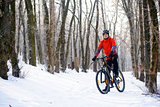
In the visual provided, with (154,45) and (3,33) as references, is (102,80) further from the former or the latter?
(3,33)

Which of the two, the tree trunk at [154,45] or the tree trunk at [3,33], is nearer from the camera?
the tree trunk at [3,33]

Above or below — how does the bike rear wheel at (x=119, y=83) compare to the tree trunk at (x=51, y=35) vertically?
below

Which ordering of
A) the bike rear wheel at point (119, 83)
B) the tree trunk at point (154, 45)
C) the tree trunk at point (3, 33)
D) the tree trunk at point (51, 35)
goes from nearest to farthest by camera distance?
1. the tree trunk at point (3, 33)
2. the tree trunk at point (154, 45)
3. the bike rear wheel at point (119, 83)
4. the tree trunk at point (51, 35)

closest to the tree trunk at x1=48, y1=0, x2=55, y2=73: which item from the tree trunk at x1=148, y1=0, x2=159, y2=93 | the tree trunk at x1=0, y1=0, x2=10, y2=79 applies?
the tree trunk at x1=0, y1=0, x2=10, y2=79

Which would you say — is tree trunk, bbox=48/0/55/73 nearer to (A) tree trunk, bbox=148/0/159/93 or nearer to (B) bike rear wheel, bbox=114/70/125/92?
(B) bike rear wheel, bbox=114/70/125/92

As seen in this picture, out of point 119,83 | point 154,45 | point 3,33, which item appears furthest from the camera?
point 119,83

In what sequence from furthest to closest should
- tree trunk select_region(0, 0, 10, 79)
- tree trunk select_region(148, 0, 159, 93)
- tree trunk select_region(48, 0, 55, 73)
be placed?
tree trunk select_region(48, 0, 55, 73) < tree trunk select_region(148, 0, 159, 93) < tree trunk select_region(0, 0, 10, 79)

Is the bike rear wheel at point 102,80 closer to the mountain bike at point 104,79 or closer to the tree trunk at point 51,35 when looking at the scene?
the mountain bike at point 104,79

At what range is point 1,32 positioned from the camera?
16.2ft

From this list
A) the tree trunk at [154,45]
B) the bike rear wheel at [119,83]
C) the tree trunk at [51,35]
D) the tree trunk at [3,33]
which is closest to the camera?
the tree trunk at [3,33]

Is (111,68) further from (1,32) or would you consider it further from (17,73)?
(1,32)

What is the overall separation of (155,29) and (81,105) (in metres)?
3.56

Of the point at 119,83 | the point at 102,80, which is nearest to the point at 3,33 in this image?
the point at 102,80

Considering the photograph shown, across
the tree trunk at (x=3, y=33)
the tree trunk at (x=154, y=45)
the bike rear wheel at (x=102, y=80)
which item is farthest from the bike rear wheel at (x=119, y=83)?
the tree trunk at (x=3, y=33)
